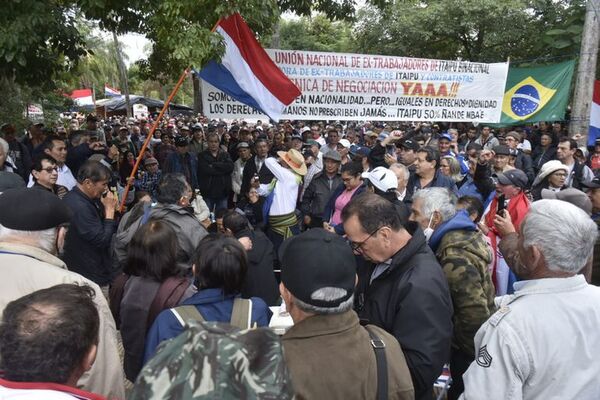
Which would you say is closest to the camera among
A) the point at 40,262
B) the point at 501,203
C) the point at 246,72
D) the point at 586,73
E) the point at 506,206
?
the point at 40,262

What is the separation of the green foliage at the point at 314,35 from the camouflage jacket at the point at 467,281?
22.1m

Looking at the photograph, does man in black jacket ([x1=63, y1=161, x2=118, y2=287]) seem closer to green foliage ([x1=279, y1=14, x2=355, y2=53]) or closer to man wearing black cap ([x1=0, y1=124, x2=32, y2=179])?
man wearing black cap ([x1=0, y1=124, x2=32, y2=179])

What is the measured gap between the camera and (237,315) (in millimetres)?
2285

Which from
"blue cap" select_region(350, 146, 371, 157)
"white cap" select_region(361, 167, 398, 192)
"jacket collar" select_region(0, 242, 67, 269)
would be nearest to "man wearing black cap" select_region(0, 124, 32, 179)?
"blue cap" select_region(350, 146, 371, 157)

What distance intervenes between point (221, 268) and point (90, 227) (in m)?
1.91

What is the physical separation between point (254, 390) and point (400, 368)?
889 mm

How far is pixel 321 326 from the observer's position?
1.53m

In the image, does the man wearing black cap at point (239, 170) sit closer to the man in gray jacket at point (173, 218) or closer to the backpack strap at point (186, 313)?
the man in gray jacket at point (173, 218)

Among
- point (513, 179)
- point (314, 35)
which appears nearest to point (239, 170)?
point (513, 179)

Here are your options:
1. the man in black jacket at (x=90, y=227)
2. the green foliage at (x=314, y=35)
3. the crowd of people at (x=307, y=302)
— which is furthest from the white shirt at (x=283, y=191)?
the green foliage at (x=314, y=35)

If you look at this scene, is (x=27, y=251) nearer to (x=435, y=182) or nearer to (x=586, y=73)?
(x=435, y=182)

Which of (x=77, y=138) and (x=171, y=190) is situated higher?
(x=77, y=138)

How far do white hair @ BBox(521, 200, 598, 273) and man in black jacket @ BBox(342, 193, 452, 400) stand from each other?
1.71ft

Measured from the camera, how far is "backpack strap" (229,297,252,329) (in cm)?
225
